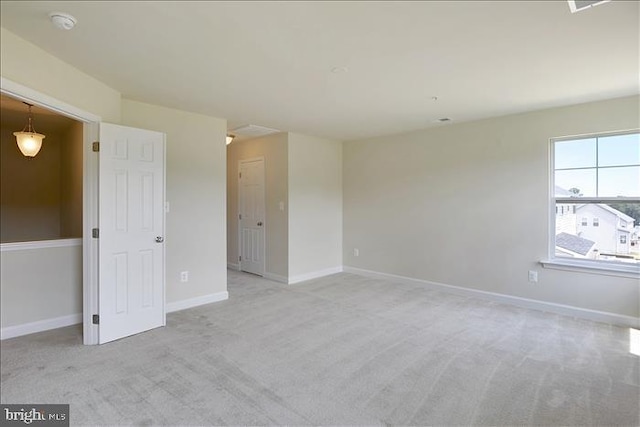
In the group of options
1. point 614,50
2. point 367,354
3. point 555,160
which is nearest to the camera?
point 614,50

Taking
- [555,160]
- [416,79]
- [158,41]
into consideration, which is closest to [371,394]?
[416,79]

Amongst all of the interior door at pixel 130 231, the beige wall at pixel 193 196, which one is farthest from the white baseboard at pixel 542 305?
the interior door at pixel 130 231

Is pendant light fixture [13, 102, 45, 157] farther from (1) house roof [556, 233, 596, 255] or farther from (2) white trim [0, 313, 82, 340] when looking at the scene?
(1) house roof [556, 233, 596, 255]

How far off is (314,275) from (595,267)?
3.82 meters

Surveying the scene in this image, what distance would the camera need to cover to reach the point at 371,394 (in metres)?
2.25

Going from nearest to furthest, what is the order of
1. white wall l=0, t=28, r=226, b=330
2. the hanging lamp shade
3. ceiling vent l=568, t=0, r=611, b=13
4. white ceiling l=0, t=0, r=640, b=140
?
ceiling vent l=568, t=0, r=611, b=13
white ceiling l=0, t=0, r=640, b=140
white wall l=0, t=28, r=226, b=330
the hanging lamp shade

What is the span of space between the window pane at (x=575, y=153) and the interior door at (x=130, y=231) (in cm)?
461

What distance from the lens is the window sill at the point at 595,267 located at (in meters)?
3.54

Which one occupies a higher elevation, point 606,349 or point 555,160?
point 555,160

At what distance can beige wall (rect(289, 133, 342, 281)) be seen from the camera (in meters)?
5.43

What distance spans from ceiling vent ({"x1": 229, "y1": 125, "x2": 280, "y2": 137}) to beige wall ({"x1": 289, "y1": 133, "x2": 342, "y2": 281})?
0.39 meters

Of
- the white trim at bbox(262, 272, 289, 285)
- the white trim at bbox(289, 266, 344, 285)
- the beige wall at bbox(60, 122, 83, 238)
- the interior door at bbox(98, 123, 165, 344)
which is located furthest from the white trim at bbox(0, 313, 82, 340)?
the white trim at bbox(289, 266, 344, 285)

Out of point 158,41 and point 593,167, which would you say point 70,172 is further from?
point 593,167

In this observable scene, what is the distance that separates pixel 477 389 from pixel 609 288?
2.50 meters
